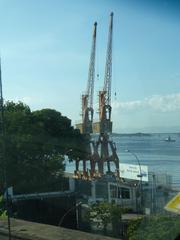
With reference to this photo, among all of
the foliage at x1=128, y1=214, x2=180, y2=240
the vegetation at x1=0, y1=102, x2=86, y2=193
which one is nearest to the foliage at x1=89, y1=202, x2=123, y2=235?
the vegetation at x1=0, y1=102, x2=86, y2=193

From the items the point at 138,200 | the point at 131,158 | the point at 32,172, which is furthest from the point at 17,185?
the point at 131,158

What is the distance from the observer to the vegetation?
23.5 m

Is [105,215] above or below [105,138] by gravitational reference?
below

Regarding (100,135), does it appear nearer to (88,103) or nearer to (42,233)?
(88,103)

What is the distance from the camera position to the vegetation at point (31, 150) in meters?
23.5

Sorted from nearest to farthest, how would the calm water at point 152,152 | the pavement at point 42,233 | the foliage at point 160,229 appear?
the foliage at point 160,229
the pavement at point 42,233
the calm water at point 152,152

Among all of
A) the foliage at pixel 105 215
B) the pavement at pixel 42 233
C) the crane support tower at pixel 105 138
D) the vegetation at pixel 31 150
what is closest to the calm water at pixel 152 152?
the crane support tower at pixel 105 138

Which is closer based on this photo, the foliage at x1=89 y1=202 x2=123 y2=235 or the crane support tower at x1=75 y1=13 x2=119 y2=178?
the foliage at x1=89 y1=202 x2=123 y2=235

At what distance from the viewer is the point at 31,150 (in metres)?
25.6

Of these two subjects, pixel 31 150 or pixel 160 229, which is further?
pixel 31 150

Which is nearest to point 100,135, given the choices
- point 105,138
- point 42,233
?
point 105,138

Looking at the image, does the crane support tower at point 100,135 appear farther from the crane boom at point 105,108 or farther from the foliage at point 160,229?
the foliage at point 160,229

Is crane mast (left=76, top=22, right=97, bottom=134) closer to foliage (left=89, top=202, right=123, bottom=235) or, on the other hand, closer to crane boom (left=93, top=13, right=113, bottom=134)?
crane boom (left=93, top=13, right=113, bottom=134)

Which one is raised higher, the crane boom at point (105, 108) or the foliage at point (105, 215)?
the crane boom at point (105, 108)
